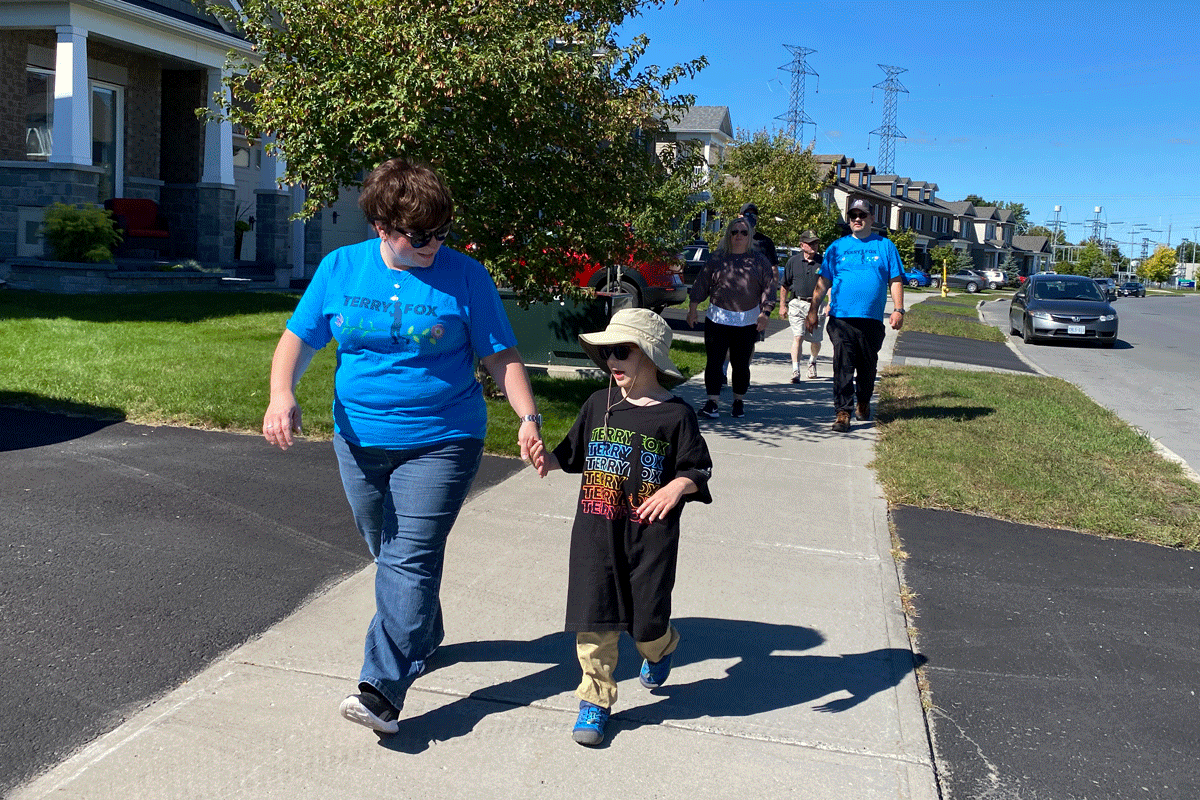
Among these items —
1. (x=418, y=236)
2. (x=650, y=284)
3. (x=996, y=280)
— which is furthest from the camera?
(x=996, y=280)

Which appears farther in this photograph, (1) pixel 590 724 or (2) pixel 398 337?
(1) pixel 590 724

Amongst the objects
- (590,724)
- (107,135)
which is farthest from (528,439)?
(107,135)

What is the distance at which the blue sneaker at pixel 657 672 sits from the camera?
11.8 ft

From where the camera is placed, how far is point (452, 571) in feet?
15.8

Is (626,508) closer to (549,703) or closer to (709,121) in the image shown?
(549,703)

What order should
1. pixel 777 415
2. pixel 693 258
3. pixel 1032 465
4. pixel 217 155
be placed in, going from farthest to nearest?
pixel 693 258
pixel 217 155
pixel 777 415
pixel 1032 465

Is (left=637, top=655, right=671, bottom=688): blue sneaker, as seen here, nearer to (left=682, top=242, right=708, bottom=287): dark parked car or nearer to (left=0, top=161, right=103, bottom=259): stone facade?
(left=0, top=161, right=103, bottom=259): stone facade

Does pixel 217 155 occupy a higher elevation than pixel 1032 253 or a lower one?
lower

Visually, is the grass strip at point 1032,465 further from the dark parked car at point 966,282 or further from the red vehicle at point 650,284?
the dark parked car at point 966,282

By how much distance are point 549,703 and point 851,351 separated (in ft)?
19.6

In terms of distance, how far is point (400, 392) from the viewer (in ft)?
10.4

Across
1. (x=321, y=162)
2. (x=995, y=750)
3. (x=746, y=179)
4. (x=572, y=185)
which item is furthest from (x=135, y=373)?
(x=746, y=179)

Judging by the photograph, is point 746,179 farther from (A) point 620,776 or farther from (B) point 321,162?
(A) point 620,776

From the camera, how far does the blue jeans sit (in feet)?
10.5
